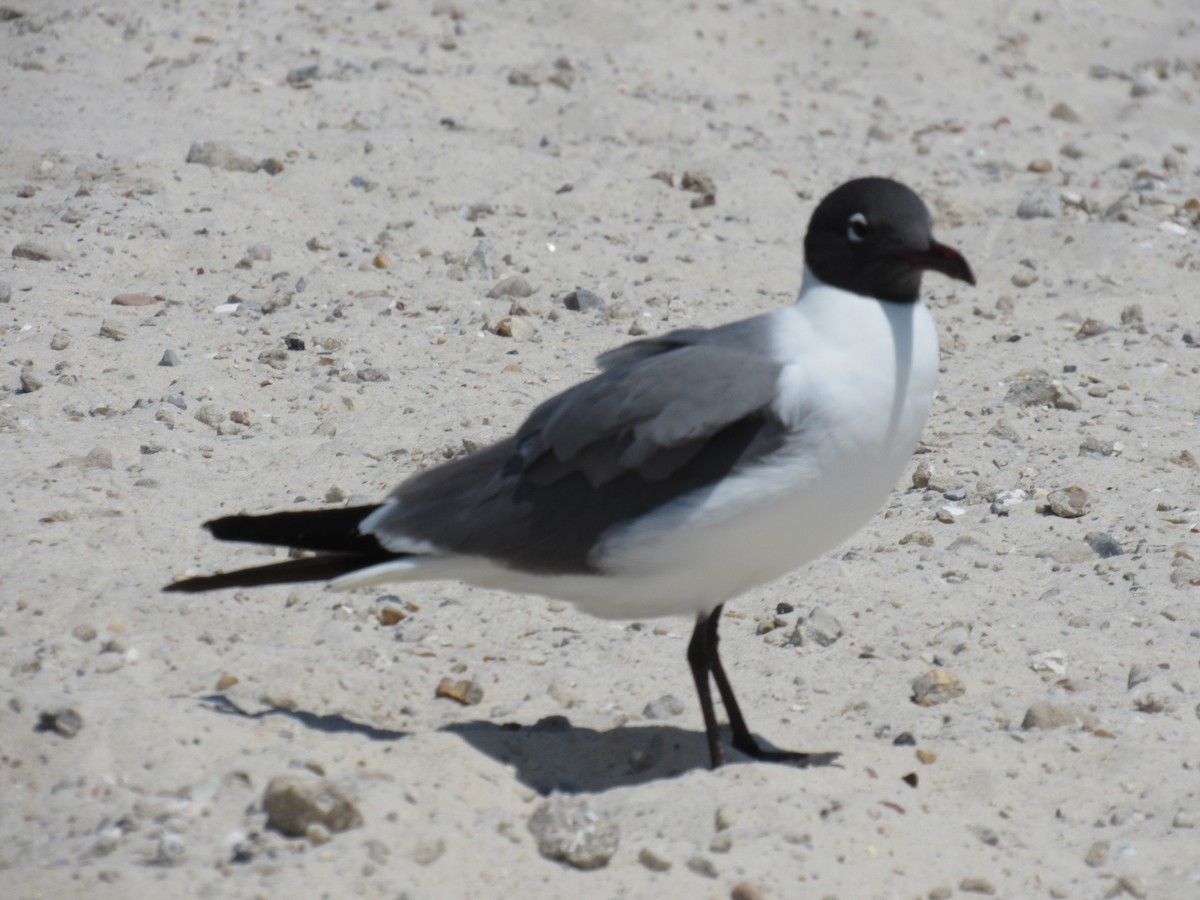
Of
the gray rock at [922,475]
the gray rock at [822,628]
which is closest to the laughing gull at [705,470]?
the gray rock at [822,628]

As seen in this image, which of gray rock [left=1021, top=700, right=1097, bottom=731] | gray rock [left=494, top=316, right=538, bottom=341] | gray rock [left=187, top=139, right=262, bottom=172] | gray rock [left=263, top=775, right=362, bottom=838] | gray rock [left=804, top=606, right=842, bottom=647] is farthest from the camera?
gray rock [left=187, top=139, right=262, bottom=172]

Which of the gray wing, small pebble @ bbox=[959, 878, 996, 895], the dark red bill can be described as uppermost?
the dark red bill

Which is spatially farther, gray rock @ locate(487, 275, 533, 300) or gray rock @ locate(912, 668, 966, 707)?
gray rock @ locate(487, 275, 533, 300)

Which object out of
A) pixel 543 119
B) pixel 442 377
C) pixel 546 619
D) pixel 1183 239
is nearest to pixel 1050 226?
pixel 1183 239

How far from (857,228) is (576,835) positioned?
1457 mm

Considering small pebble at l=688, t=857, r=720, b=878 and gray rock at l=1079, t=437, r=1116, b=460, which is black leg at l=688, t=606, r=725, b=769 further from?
gray rock at l=1079, t=437, r=1116, b=460

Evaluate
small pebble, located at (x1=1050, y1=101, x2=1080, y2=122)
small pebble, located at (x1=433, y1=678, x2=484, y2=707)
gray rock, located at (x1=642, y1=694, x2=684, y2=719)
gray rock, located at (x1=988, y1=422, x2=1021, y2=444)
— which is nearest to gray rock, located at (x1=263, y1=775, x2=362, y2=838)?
small pebble, located at (x1=433, y1=678, x2=484, y2=707)

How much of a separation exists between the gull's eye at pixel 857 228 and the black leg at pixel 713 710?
0.92 m

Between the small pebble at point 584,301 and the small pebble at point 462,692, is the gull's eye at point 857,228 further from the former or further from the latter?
the small pebble at point 584,301

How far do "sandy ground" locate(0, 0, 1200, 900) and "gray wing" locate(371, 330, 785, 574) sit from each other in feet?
1.56

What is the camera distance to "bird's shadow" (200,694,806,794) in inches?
133

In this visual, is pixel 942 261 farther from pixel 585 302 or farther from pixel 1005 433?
pixel 585 302

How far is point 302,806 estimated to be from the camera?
9.37ft

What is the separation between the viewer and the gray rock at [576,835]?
2.95 m
